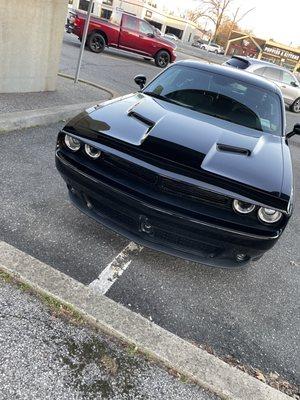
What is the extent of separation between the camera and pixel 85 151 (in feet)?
9.64

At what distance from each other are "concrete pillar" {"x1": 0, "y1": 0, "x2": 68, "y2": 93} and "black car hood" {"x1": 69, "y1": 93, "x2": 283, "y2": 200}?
128 inches

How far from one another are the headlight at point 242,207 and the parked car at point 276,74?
38.7 feet

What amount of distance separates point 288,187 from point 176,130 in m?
0.97

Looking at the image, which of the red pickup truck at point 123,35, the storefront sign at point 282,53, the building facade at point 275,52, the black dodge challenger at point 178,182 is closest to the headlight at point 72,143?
the black dodge challenger at point 178,182

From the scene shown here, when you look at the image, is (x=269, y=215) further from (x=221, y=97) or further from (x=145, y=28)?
(x=145, y=28)

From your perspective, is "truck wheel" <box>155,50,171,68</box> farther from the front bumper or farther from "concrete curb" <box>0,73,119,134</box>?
the front bumper

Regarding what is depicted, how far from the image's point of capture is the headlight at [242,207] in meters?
2.60

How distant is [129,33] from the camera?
15422 mm

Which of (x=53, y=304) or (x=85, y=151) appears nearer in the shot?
(x=53, y=304)

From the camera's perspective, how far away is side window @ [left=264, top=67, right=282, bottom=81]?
1413 cm

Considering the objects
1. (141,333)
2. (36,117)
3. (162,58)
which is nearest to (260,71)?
(162,58)

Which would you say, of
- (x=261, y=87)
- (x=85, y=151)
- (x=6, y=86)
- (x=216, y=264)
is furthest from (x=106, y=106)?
(x=6, y=86)

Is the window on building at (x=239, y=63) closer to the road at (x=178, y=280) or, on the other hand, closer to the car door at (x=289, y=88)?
the car door at (x=289, y=88)

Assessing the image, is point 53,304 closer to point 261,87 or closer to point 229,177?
point 229,177
